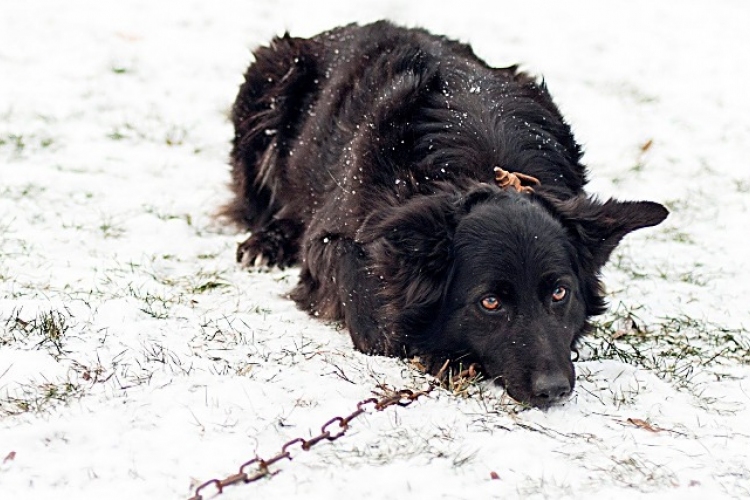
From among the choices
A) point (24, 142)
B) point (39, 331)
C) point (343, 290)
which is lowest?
point (24, 142)

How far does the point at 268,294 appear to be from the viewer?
5.66 metres

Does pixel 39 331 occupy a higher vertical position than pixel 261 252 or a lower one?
higher

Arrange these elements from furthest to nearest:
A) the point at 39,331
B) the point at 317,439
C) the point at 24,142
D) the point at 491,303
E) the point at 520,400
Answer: the point at 24,142 → the point at 39,331 → the point at 491,303 → the point at 520,400 → the point at 317,439

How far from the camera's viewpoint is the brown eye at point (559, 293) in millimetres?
4266

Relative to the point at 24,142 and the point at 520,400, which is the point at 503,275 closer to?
the point at 520,400

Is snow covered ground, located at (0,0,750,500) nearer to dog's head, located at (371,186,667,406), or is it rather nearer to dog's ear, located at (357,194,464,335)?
dog's head, located at (371,186,667,406)

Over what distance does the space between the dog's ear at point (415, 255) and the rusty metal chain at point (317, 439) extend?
43 cm

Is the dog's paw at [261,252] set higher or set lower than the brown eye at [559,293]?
lower

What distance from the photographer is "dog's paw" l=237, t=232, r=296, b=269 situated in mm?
6195

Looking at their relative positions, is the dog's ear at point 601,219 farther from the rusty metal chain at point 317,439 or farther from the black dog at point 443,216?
Result: the rusty metal chain at point 317,439

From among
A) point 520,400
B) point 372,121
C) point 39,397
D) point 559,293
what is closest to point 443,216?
point 559,293

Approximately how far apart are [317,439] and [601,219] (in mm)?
1839

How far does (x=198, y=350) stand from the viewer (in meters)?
4.39

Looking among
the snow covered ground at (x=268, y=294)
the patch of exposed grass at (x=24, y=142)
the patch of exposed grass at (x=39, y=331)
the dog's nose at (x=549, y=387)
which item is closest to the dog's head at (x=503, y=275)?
the dog's nose at (x=549, y=387)
